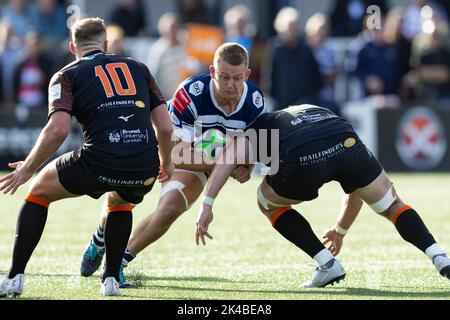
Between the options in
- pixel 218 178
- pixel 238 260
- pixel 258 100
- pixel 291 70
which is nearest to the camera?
pixel 218 178

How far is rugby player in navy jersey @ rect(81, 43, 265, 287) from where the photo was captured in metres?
7.28

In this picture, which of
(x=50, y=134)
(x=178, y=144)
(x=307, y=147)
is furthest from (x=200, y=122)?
(x=50, y=134)

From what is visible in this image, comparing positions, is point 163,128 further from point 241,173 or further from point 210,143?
point 210,143

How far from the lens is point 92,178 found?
21.0 ft

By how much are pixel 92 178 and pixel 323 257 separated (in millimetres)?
1610

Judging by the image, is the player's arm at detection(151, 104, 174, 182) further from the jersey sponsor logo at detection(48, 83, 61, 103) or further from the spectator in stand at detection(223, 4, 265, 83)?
the spectator in stand at detection(223, 4, 265, 83)

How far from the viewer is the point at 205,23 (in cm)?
1733

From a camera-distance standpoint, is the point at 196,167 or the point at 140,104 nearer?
the point at 140,104

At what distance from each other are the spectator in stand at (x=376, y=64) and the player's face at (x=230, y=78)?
9712 millimetres

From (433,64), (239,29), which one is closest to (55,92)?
(239,29)

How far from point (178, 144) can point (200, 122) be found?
10.5 inches

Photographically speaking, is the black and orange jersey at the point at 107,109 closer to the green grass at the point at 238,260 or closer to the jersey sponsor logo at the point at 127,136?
the jersey sponsor logo at the point at 127,136

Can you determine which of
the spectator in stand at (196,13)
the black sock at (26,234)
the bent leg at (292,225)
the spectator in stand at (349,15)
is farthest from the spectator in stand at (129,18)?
the black sock at (26,234)

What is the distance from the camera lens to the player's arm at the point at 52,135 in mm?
6277
